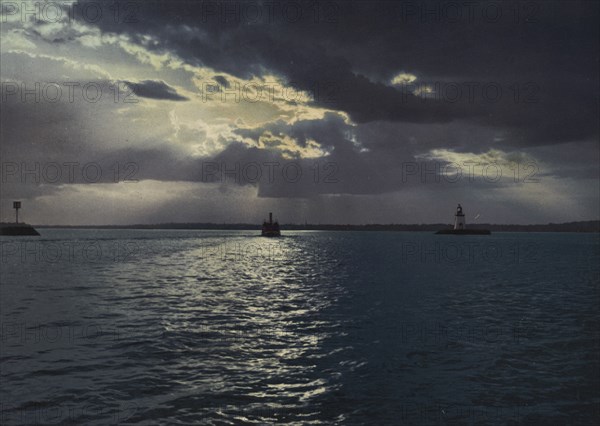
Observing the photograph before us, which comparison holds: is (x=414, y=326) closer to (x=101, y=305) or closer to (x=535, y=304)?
(x=535, y=304)

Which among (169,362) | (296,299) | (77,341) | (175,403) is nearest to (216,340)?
(169,362)

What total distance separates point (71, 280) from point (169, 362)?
123 feet

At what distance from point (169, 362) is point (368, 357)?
784 cm

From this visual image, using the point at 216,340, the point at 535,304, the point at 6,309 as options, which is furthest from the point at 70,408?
the point at 535,304

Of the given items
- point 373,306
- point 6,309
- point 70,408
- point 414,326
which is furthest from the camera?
point 373,306

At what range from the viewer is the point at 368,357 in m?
17.5

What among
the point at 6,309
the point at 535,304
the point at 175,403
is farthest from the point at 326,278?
the point at 175,403

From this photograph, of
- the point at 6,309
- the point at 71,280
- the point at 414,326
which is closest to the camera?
the point at 414,326

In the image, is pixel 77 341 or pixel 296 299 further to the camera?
pixel 296 299

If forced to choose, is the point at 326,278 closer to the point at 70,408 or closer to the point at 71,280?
the point at 71,280

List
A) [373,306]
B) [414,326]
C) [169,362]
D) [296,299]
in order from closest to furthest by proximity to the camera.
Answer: [169,362], [414,326], [373,306], [296,299]

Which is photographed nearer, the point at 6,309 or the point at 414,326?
the point at 414,326

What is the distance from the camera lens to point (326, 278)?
50.7 m

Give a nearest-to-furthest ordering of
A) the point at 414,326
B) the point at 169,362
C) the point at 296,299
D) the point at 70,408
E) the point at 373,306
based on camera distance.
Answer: the point at 70,408, the point at 169,362, the point at 414,326, the point at 373,306, the point at 296,299
